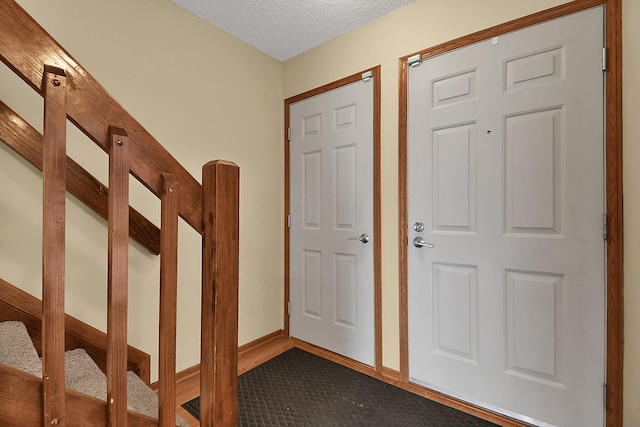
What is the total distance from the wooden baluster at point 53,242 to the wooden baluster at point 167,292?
0.22m

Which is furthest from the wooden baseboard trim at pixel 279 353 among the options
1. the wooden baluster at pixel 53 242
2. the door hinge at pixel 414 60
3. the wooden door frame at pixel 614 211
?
the door hinge at pixel 414 60

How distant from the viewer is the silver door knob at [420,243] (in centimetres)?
178

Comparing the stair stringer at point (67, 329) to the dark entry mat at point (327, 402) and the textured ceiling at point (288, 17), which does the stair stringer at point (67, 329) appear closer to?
the dark entry mat at point (327, 402)

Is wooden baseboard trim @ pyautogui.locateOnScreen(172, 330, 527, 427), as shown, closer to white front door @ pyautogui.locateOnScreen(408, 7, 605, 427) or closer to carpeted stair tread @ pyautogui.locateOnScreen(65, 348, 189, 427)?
white front door @ pyautogui.locateOnScreen(408, 7, 605, 427)

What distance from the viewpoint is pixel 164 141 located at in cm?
181

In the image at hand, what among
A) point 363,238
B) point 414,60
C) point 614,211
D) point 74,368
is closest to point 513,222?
point 614,211

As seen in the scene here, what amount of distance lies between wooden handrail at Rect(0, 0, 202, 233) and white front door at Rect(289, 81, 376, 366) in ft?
4.25

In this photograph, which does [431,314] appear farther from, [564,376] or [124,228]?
[124,228]

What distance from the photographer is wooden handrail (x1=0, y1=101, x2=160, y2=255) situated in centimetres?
125

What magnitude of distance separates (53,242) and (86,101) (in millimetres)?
358

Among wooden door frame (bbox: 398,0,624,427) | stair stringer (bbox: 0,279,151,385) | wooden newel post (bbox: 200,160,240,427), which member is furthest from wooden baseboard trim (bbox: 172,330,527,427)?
wooden newel post (bbox: 200,160,240,427)

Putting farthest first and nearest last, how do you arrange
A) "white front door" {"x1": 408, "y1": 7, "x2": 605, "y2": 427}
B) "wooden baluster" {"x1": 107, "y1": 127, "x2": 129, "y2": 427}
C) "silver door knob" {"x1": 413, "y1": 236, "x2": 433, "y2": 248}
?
"silver door knob" {"x1": 413, "y1": 236, "x2": 433, "y2": 248} → "white front door" {"x1": 408, "y1": 7, "x2": 605, "y2": 427} → "wooden baluster" {"x1": 107, "y1": 127, "x2": 129, "y2": 427}

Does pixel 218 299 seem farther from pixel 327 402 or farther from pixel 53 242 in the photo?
pixel 327 402

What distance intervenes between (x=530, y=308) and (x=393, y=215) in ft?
2.74
